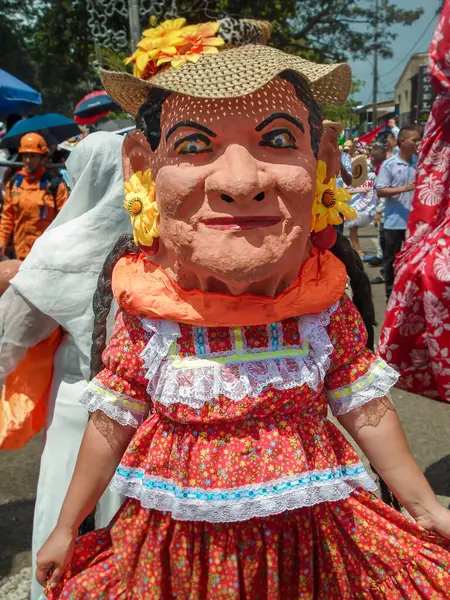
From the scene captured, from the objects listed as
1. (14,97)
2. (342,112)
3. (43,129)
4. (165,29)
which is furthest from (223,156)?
(342,112)

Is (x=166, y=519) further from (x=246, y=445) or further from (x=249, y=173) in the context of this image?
(x=249, y=173)

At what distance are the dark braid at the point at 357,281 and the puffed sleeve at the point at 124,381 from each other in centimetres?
59

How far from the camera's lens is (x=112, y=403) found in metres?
1.41

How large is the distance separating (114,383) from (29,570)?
4.95 ft

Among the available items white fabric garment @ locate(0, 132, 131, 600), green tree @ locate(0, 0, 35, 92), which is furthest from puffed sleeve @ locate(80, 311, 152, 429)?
green tree @ locate(0, 0, 35, 92)

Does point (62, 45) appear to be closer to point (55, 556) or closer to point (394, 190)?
point (394, 190)

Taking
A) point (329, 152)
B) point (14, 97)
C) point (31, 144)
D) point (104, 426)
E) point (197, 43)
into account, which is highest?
point (197, 43)

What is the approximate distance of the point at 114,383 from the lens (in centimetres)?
142

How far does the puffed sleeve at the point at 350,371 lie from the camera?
145 cm

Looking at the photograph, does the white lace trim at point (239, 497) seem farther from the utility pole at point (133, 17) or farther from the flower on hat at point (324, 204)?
the utility pole at point (133, 17)

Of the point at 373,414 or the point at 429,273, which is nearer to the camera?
the point at 373,414

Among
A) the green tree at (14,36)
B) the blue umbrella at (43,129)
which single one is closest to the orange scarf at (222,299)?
the blue umbrella at (43,129)

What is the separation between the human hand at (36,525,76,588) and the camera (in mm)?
1392

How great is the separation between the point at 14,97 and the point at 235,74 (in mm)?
7550
